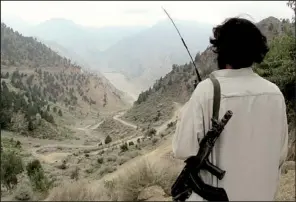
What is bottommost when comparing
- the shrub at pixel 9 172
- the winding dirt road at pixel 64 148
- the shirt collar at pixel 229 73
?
the winding dirt road at pixel 64 148

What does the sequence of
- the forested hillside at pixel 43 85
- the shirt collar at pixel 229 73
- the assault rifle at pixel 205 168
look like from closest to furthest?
1. the assault rifle at pixel 205 168
2. the shirt collar at pixel 229 73
3. the forested hillside at pixel 43 85

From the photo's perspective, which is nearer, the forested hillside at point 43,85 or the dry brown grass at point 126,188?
the dry brown grass at point 126,188

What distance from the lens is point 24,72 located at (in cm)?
7769

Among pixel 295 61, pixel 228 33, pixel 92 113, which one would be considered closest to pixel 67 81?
pixel 92 113

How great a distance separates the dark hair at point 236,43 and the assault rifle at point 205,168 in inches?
11.8

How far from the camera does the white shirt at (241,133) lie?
1973 millimetres

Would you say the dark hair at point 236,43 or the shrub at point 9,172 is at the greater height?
the dark hair at point 236,43

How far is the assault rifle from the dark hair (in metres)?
0.30

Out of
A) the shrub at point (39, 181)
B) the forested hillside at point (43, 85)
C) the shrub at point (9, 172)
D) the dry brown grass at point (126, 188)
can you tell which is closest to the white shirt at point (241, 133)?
the dry brown grass at point (126, 188)

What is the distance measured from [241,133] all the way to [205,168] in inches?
8.6

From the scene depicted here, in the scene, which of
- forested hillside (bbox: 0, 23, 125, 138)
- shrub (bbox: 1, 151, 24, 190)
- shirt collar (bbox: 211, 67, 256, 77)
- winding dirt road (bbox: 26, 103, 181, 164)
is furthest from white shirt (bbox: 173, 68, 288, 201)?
forested hillside (bbox: 0, 23, 125, 138)

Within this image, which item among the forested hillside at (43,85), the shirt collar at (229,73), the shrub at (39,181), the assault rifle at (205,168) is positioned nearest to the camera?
the assault rifle at (205,168)

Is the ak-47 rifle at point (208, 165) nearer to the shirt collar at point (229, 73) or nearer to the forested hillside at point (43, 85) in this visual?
the shirt collar at point (229, 73)

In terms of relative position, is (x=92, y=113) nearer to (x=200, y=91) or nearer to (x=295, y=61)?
(x=295, y=61)
